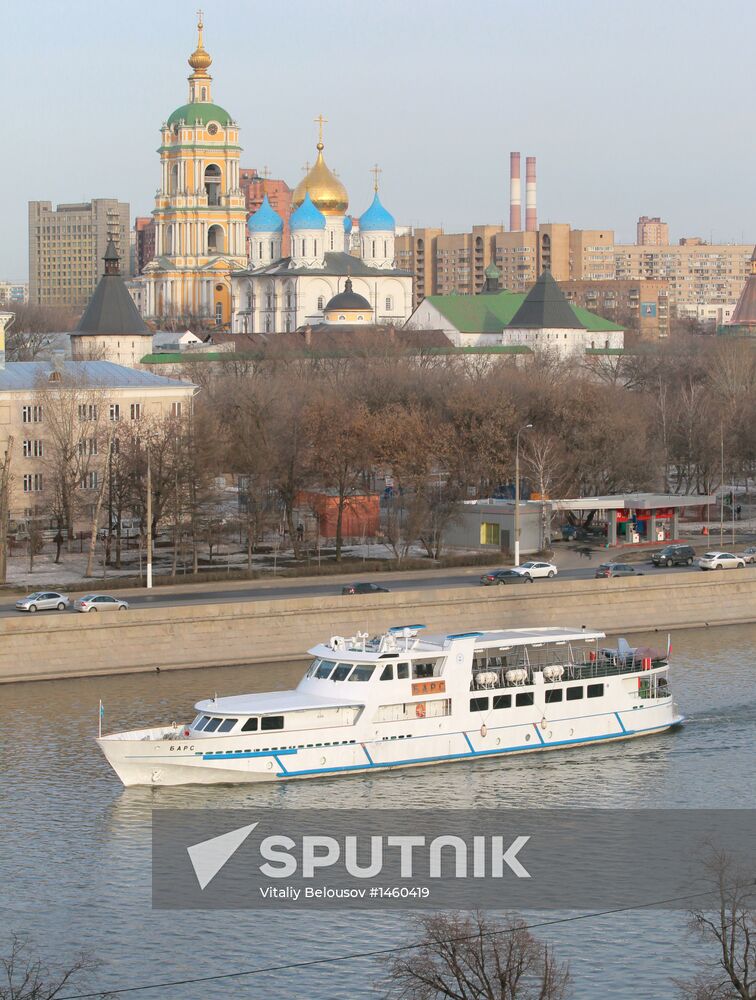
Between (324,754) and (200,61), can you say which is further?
(200,61)

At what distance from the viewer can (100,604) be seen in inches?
1516

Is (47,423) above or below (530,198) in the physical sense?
below

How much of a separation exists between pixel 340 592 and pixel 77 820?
1553cm

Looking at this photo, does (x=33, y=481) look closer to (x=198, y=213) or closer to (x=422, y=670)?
(x=422, y=670)

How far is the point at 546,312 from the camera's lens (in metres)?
92.9

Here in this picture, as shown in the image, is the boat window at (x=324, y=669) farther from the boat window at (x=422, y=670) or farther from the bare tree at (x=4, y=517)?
the bare tree at (x=4, y=517)

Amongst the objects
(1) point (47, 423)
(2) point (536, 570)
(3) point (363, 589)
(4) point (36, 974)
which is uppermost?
(1) point (47, 423)

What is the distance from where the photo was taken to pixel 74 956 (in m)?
22.1

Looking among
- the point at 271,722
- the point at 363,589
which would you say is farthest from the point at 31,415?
the point at 271,722

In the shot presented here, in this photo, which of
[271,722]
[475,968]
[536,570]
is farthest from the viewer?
[536,570]

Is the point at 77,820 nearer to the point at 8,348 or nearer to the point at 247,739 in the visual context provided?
the point at 247,739

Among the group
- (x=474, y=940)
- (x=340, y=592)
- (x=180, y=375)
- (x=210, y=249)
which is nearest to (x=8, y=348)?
(x=180, y=375)

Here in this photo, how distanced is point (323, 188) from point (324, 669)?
83.3m

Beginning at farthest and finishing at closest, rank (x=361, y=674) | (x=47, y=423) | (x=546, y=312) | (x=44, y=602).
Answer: (x=546, y=312) → (x=47, y=423) → (x=44, y=602) → (x=361, y=674)
